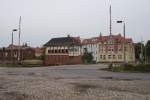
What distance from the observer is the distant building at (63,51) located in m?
117

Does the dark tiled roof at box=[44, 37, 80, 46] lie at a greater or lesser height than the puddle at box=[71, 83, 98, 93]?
greater

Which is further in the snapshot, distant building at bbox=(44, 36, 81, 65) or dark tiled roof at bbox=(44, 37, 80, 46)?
dark tiled roof at bbox=(44, 37, 80, 46)

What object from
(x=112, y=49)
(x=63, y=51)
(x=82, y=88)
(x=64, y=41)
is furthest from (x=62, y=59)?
(x=82, y=88)

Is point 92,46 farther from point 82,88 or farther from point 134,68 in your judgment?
point 82,88

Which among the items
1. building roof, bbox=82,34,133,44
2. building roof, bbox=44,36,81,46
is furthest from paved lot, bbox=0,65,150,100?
building roof, bbox=82,34,133,44

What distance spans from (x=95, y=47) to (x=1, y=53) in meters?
43.6

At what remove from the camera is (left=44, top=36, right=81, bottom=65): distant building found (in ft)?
384

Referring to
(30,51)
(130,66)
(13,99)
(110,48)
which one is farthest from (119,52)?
(13,99)

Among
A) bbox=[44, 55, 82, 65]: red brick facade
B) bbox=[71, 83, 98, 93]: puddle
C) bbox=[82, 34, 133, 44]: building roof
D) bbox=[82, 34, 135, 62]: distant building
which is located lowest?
bbox=[71, 83, 98, 93]: puddle

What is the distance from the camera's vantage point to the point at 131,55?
471 ft

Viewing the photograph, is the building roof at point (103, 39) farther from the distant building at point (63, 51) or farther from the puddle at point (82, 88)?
the puddle at point (82, 88)

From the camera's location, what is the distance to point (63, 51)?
125 meters

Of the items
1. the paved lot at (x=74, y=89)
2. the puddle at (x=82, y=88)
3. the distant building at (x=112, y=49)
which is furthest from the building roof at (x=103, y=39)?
the puddle at (x=82, y=88)

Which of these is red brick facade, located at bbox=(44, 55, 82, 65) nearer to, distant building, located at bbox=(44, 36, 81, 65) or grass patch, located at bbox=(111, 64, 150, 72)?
distant building, located at bbox=(44, 36, 81, 65)
